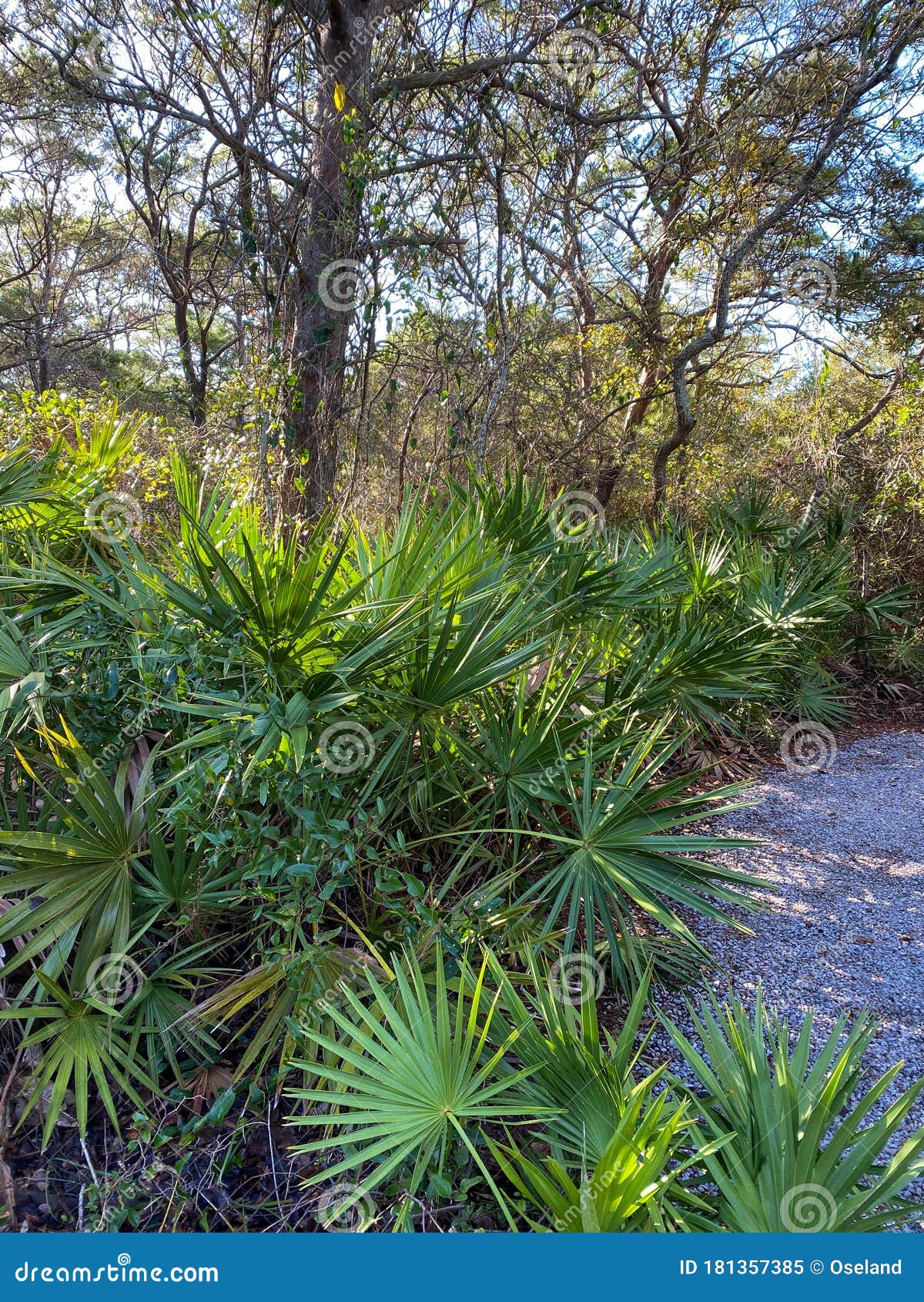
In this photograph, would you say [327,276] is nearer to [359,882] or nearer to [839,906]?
[359,882]

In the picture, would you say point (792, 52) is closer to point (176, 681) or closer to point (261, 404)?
point (261, 404)

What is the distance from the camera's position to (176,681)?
219 cm

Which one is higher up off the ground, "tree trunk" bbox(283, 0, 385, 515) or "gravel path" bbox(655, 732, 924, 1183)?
"tree trunk" bbox(283, 0, 385, 515)

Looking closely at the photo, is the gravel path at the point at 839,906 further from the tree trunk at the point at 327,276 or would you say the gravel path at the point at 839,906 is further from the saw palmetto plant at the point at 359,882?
the tree trunk at the point at 327,276

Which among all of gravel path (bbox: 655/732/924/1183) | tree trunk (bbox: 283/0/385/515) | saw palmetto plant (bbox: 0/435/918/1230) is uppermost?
tree trunk (bbox: 283/0/385/515)

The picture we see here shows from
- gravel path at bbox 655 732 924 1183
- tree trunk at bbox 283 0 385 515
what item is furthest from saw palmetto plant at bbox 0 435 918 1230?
tree trunk at bbox 283 0 385 515

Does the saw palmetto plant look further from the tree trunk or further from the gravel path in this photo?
the tree trunk

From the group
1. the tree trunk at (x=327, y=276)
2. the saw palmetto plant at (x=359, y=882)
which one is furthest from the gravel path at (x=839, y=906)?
the tree trunk at (x=327, y=276)

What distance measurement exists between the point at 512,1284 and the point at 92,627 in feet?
6.55

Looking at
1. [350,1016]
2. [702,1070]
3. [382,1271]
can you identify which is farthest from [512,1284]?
[350,1016]

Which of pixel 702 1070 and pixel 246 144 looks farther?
pixel 246 144

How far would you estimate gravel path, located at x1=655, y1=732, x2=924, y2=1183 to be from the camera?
2557mm

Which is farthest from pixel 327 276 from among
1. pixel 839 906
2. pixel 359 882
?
pixel 839 906

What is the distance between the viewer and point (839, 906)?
325 cm
